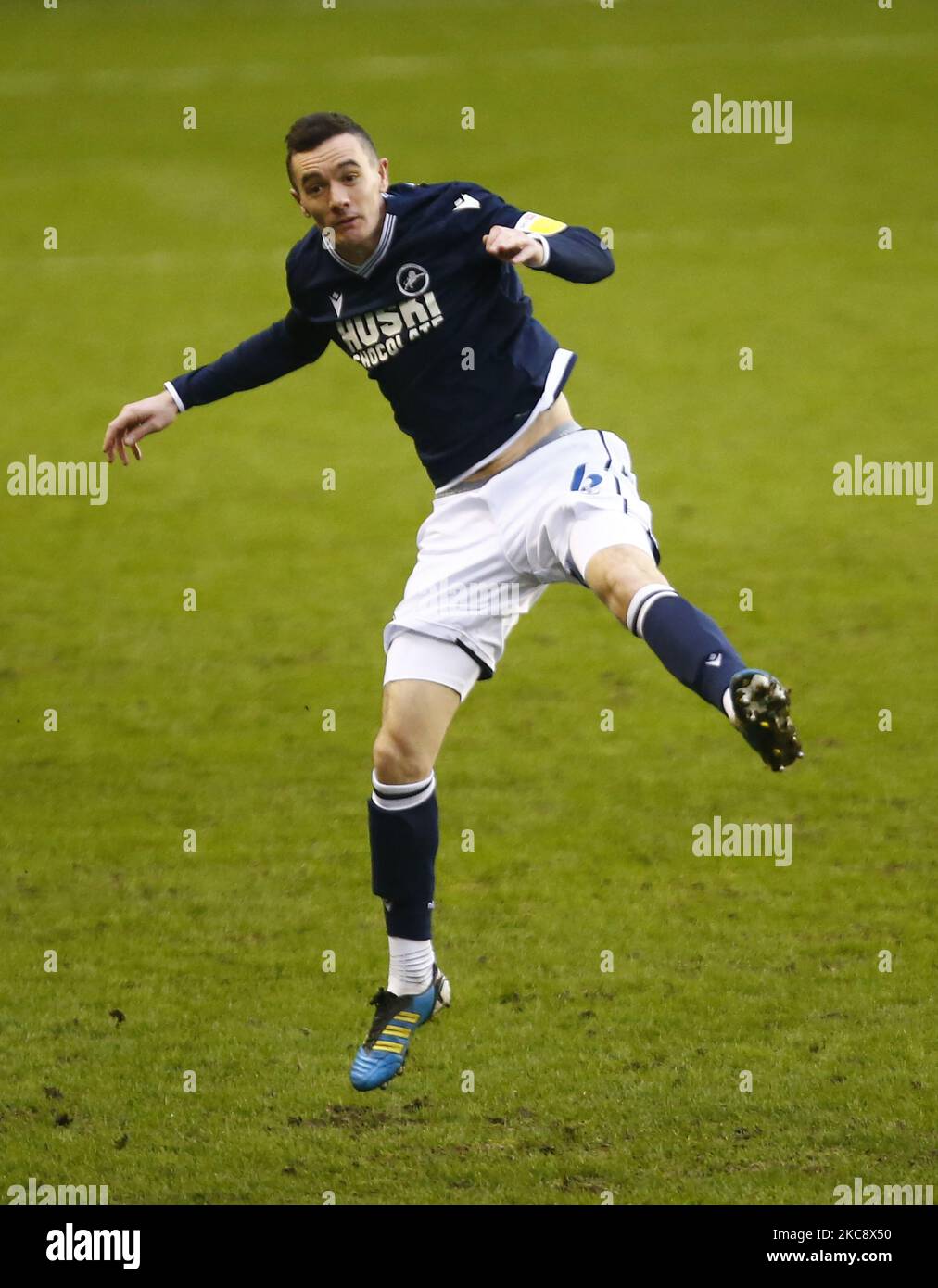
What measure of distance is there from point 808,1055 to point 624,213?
17.3m

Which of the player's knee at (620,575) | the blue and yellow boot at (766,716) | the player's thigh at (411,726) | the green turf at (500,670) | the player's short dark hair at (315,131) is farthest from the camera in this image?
the green turf at (500,670)

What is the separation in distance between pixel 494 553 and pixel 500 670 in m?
6.73

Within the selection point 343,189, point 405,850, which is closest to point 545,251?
point 343,189

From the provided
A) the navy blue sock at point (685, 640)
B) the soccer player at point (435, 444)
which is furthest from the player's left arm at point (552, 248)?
the navy blue sock at point (685, 640)

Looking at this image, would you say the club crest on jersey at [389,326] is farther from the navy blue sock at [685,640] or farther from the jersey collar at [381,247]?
the navy blue sock at [685,640]

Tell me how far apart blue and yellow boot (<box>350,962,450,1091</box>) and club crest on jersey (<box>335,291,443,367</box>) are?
7.37 feet

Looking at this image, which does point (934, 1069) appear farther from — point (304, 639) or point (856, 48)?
point (856, 48)

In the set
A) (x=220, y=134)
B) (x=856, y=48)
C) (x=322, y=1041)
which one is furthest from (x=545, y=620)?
(x=856, y=48)

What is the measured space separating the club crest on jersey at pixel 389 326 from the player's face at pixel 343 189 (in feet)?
0.71

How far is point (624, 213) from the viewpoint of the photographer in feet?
77.3

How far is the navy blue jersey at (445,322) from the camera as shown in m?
6.47

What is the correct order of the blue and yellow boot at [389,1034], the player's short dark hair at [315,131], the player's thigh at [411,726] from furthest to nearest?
the blue and yellow boot at [389,1034], the player's thigh at [411,726], the player's short dark hair at [315,131]

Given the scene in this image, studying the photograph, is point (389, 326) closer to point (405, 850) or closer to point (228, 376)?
point (228, 376)

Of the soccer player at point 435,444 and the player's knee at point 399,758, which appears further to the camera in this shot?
the player's knee at point 399,758
